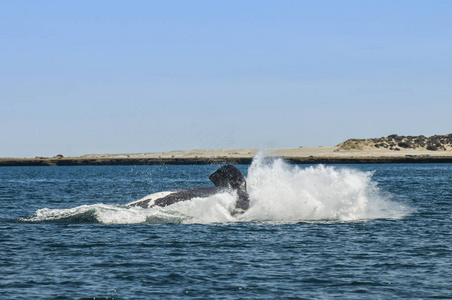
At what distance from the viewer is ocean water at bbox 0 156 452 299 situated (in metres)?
16.9

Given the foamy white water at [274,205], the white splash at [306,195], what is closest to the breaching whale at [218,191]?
the foamy white water at [274,205]

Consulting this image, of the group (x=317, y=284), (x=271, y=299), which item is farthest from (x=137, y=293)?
(x=317, y=284)

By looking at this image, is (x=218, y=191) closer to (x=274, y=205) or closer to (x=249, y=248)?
(x=274, y=205)

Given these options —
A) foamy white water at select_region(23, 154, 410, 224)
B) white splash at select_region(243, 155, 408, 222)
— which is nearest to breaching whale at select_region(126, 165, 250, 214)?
foamy white water at select_region(23, 154, 410, 224)

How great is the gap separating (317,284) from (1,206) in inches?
1171

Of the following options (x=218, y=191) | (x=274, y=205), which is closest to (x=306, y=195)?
(x=274, y=205)

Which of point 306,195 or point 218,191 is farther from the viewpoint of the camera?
point 306,195

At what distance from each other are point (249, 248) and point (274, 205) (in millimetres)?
9220

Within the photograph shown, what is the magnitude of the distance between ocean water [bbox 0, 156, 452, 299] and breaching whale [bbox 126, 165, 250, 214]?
1.26 ft

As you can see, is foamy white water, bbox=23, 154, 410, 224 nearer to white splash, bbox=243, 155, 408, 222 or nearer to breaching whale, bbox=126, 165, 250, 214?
white splash, bbox=243, 155, 408, 222

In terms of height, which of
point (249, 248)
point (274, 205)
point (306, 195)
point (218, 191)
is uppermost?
point (218, 191)

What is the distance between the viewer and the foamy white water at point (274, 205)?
3015 centimetres

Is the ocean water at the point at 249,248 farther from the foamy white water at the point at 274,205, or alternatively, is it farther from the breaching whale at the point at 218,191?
the breaching whale at the point at 218,191

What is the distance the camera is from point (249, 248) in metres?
22.5
